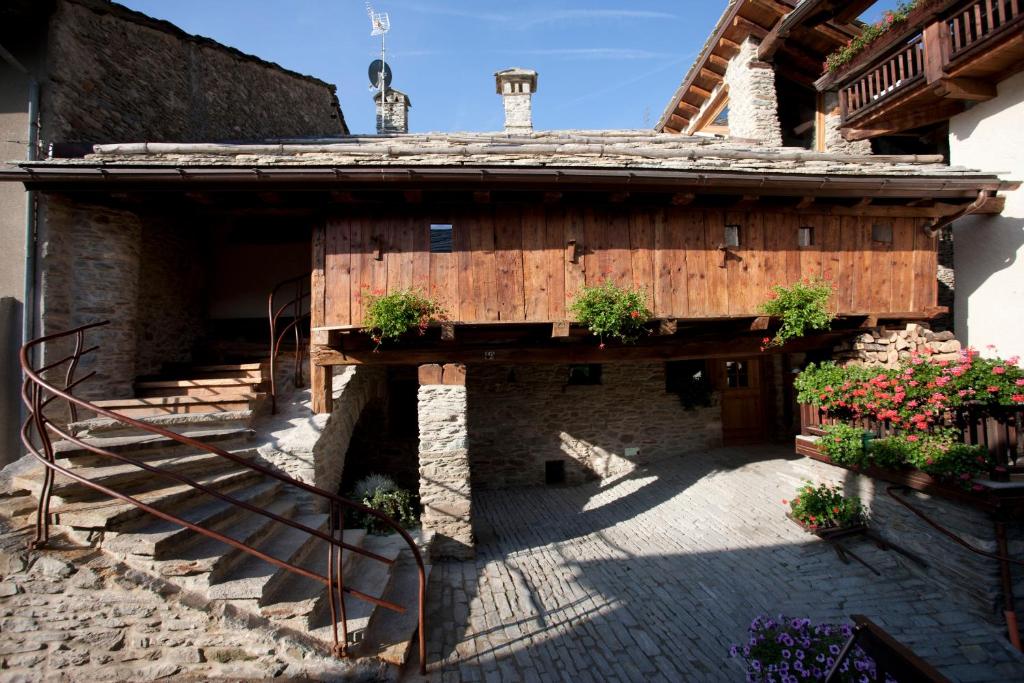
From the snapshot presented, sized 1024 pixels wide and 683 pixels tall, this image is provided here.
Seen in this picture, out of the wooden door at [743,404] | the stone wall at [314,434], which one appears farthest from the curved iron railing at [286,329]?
the wooden door at [743,404]

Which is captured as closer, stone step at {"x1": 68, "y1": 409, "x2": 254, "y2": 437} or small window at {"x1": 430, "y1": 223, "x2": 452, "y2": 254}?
stone step at {"x1": 68, "y1": 409, "x2": 254, "y2": 437}

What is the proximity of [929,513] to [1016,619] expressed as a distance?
1103 mm

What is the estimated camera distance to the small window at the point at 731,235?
663 centimetres

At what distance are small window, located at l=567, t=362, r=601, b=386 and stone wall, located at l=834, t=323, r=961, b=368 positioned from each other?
15.3ft

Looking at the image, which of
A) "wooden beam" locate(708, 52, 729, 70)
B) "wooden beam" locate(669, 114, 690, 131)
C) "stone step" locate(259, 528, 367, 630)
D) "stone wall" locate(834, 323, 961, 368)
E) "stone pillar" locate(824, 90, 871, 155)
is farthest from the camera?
"wooden beam" locate(669, 114, 690, 131)

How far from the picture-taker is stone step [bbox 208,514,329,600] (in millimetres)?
3488

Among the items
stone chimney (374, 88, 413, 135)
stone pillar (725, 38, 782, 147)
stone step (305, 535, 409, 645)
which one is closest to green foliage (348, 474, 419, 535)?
stone step (305, 535, 409, 645)

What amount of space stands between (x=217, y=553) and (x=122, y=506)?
83cm


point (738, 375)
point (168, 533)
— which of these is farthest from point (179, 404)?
point (738, 375)

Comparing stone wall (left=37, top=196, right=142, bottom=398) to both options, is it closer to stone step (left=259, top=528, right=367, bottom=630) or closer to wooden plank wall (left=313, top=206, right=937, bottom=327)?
wooden plank wall (left=313, top=206, right=937, bottom=327)

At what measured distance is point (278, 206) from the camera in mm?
6250

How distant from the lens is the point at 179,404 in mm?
5828

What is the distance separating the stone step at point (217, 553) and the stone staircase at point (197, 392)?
1972mm

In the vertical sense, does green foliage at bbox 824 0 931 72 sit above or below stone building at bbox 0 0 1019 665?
above
